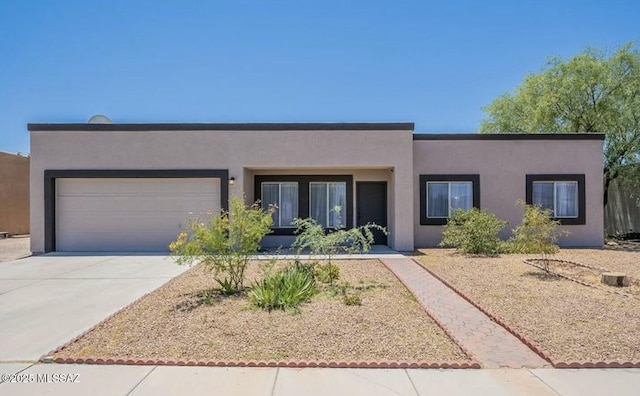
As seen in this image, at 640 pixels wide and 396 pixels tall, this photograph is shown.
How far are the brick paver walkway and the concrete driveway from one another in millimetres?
5406

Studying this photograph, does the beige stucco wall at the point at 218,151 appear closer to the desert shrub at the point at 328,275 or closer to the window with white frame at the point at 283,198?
the window with white frame at the point at 283,198

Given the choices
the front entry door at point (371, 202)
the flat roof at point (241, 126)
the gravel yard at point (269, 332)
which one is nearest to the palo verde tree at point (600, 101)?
the front entry door at point (371, 202)

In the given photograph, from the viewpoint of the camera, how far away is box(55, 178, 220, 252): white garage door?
1412 centimetres

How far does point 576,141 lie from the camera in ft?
50.5

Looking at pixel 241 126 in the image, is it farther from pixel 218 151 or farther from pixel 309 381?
pixel 309 381

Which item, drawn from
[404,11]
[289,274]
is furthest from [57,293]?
[404,11]

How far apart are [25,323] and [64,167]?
30.9 ft

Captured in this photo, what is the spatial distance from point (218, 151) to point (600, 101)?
17.6m

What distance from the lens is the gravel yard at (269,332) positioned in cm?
482

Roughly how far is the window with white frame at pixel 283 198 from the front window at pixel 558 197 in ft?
30.8

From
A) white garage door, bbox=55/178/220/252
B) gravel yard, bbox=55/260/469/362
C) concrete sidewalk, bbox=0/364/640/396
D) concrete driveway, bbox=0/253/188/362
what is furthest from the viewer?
white garage door, bbox=55/178/220/252

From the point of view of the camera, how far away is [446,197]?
15.3 m

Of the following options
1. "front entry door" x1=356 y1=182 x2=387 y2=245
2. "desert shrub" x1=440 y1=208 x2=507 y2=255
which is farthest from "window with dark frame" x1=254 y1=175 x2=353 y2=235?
"desert shrub" x1=440 y1=208 x2=507 y2=255

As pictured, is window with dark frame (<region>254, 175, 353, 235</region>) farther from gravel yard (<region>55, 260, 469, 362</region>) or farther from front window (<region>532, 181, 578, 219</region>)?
gravel yard (<region>55, 260, 469, 362</region>)
